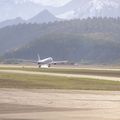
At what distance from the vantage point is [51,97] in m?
53.1

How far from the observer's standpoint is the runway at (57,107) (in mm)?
36531

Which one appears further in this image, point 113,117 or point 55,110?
point 55,110

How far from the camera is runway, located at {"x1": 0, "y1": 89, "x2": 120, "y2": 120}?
36.5m

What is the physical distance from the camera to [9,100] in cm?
4806

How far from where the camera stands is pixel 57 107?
43281 millimetres

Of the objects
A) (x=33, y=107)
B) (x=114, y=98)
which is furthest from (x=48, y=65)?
(x=33, y=107)

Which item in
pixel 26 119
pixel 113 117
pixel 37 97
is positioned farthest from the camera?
pixel 37 97

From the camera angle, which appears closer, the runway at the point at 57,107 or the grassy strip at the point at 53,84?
the runway at the point at 57,107

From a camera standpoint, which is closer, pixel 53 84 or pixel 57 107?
pixel 57 107

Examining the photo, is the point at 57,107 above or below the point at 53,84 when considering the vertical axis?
below

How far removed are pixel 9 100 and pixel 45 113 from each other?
1042 centimetres

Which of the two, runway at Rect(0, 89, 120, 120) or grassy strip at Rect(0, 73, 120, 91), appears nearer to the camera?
runway at Rect(0, 89, 120, 120)

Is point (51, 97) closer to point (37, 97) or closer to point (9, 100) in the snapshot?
point (37, 97)

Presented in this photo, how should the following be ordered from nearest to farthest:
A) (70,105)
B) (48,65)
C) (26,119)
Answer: (26,119) → (70,105) → (48,65)
